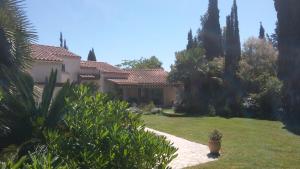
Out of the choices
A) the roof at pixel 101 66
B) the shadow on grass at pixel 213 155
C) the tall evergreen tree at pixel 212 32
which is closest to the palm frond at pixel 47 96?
the shadow on grass at pixel 213 155

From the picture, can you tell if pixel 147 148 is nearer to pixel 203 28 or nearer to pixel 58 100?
pixel 58 100

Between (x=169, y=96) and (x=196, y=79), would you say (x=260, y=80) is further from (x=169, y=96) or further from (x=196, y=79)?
(x=169, y=96)

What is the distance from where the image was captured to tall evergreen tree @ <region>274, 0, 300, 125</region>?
91.1 feet

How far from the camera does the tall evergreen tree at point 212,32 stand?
44031 millimetres

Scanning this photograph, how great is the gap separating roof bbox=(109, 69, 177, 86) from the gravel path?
26049 mm

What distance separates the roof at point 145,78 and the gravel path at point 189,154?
2605cm

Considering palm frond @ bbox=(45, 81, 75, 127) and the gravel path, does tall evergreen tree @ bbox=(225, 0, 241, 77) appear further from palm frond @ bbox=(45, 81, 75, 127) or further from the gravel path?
palm frond @ bbox=(45, 81, 75, 127)

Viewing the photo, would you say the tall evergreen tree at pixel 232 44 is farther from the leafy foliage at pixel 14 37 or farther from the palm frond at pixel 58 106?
the palm frond at pixel 58 106

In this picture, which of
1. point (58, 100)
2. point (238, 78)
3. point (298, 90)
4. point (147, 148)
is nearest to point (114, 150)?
point (147, 148)

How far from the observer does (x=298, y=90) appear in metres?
28.1

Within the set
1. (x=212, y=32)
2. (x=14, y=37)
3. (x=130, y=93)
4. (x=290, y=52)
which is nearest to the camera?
(x=14, y=37)

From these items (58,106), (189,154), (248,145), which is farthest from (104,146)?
(248,145)

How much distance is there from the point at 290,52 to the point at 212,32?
1637cm

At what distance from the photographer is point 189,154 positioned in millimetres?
14609
